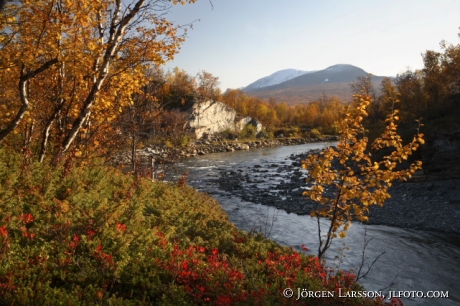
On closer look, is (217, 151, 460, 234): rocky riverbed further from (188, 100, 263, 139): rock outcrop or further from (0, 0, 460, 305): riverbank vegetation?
(188, 100, 263, 139): rock outcrop

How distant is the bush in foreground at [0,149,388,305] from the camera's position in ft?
Answer: 17.5

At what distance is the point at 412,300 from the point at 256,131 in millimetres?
85838

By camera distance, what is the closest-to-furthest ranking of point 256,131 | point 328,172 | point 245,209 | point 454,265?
1. point 328,172
2. point 454,265
3. point 245,209
4. point 256,131

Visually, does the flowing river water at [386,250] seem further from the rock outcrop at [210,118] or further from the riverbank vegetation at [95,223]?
the rock outcrop at [210,118]

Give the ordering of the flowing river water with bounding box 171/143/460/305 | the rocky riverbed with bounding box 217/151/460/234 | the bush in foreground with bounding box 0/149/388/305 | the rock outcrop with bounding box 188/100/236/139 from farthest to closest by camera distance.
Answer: the rock outcrop with bounding box 188/100/236/139 < the rocky riverbed with bounding box 217/151/460/234 < the flowing river water with bounding box 171/143/460/305 < the bush in foreground with bounding box 0/149/388/305

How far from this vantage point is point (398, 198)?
2383 cm

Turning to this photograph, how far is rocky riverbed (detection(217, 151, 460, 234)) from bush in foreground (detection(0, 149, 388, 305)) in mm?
12344

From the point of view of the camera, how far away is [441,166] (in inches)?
1060

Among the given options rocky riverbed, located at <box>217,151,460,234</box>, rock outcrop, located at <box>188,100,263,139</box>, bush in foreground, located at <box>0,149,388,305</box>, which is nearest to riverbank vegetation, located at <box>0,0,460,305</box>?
bush in foreground, located at <box>0,149,388,305</box>

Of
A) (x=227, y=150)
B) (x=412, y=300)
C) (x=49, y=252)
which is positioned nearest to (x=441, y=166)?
(x=412, y=300)

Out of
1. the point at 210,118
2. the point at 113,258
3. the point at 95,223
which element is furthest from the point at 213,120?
the point at 113,258

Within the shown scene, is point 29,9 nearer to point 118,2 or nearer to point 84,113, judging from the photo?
point 118,2

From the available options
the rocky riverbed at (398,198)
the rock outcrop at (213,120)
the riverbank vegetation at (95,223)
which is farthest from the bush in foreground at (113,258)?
the rock outcrop at (213,120)

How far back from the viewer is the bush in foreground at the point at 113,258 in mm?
5324
